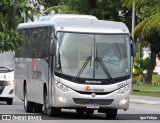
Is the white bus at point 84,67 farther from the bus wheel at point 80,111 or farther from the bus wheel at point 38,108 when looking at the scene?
the bus wheel at point 38,108

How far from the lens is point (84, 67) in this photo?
69.8 ft

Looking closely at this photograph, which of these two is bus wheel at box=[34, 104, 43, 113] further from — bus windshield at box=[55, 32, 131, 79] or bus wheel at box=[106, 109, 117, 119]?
bus windshield at box=[55, 32, 131, 79]

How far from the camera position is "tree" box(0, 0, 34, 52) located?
10.9 m

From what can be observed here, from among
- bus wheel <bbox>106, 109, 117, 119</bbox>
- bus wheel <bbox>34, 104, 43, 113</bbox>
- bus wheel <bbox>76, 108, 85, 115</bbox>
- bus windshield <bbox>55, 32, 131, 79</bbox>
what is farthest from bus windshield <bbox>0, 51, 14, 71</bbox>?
bus windshield <bbox>55, 32, 131, 79</bbox>

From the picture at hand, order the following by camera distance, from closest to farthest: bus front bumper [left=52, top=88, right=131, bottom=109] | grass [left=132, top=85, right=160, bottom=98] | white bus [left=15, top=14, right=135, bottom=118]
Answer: bus front bumper [left=52, top=88, right=131, bottom=109], white bus [left=15, top=14, right=135, bottom=118], grass [left=132, top=85, right=160, bottom=98]

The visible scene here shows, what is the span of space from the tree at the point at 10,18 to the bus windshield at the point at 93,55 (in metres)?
9.67

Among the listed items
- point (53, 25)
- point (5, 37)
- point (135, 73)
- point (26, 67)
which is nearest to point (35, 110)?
point (26, 67)

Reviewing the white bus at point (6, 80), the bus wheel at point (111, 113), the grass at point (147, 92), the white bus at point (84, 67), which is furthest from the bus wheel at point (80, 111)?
the grass at point (147, 92)

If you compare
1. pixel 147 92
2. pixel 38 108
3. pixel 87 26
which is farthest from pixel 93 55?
pixel 147 92

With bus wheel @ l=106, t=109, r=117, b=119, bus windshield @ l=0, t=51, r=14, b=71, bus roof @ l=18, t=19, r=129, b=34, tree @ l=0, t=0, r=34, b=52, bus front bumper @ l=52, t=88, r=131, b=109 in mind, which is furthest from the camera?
bus windshield @ l=0, t=51, r=14, b=71

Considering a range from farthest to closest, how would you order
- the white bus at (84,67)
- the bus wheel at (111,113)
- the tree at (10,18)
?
the bus wheel at (111,113) → the white bus at (84,67) → the tree at (10,18)

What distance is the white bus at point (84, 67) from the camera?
827 inches

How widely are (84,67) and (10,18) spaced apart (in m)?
10.3

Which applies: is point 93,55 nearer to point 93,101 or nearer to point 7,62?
point 93,101
